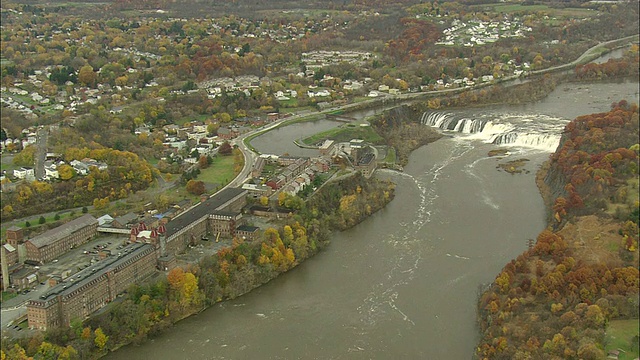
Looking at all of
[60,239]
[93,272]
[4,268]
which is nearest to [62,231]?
[60,239]

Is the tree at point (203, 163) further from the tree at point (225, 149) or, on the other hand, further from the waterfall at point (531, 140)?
the waterfall at point (531, 140)

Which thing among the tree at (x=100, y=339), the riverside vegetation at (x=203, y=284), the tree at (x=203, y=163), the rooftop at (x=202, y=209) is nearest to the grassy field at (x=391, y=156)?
the riverside vegetation at (x=203, y=284)

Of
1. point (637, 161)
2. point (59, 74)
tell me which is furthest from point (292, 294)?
point (59, 74)

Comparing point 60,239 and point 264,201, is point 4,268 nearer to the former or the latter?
point 60,239

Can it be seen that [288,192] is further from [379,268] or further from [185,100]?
[185,100]

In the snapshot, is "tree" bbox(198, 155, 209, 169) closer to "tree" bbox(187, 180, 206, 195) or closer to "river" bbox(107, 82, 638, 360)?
"tree" bbox(187, 180, 206, 195)
